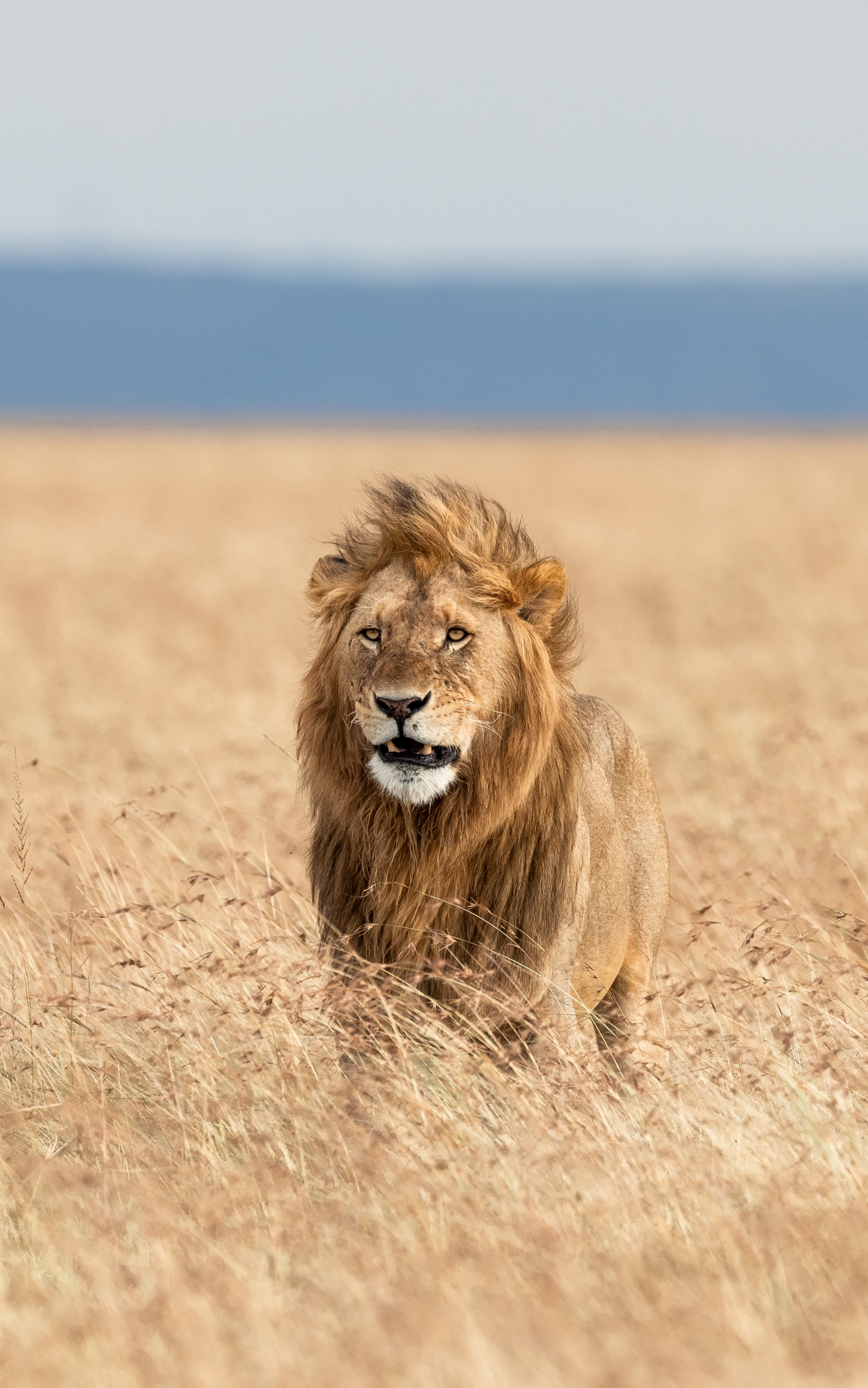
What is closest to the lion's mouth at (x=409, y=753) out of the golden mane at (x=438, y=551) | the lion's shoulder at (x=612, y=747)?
the golden mane at (x=438, y=551)

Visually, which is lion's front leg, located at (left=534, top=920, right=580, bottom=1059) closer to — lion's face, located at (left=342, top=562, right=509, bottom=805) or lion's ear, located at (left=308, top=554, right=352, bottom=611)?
lion's face, located at (left=342, top=562, right=509, bottom=805)

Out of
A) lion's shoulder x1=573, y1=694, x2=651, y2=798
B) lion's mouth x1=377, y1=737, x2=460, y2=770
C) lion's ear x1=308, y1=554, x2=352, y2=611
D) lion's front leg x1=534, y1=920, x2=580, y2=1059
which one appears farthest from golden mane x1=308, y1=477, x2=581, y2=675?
lion's front leg x1=534, y1=920, x2=580, y2=1059

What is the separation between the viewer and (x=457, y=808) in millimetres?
4945

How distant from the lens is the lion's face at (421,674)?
466cm

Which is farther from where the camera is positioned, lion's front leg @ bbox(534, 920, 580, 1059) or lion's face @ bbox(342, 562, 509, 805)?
lion's front leg @ bbox(534, 920, 580, 1059)

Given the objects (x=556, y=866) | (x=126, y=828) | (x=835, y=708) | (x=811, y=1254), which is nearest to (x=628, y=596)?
(x=835, y=708)

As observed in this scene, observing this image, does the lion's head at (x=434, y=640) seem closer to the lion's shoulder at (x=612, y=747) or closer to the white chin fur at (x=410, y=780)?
the white chin fur at (x=410, y=780)

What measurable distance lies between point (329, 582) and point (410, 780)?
0.80 meters

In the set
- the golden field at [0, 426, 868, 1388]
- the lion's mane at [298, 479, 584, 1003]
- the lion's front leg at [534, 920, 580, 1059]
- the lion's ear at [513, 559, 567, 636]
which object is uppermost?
the lion's ear at [513, 559, 567, 636]

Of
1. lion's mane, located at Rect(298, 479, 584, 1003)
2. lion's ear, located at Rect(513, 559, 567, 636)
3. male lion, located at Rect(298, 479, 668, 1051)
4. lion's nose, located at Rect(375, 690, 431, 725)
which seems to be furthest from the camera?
lion's ear, located at Rect(513, 559, 567, 636)

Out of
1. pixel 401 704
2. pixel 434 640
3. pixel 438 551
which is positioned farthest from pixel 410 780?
pixel 438 551

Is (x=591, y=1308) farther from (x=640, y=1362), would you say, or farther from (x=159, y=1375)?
(x=159, y=1375)

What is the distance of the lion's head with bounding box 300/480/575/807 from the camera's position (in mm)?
4703

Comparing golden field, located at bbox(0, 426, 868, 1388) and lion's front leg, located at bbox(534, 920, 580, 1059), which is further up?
lion's front leg, located at bbox(534, 920, 580, 1059)
